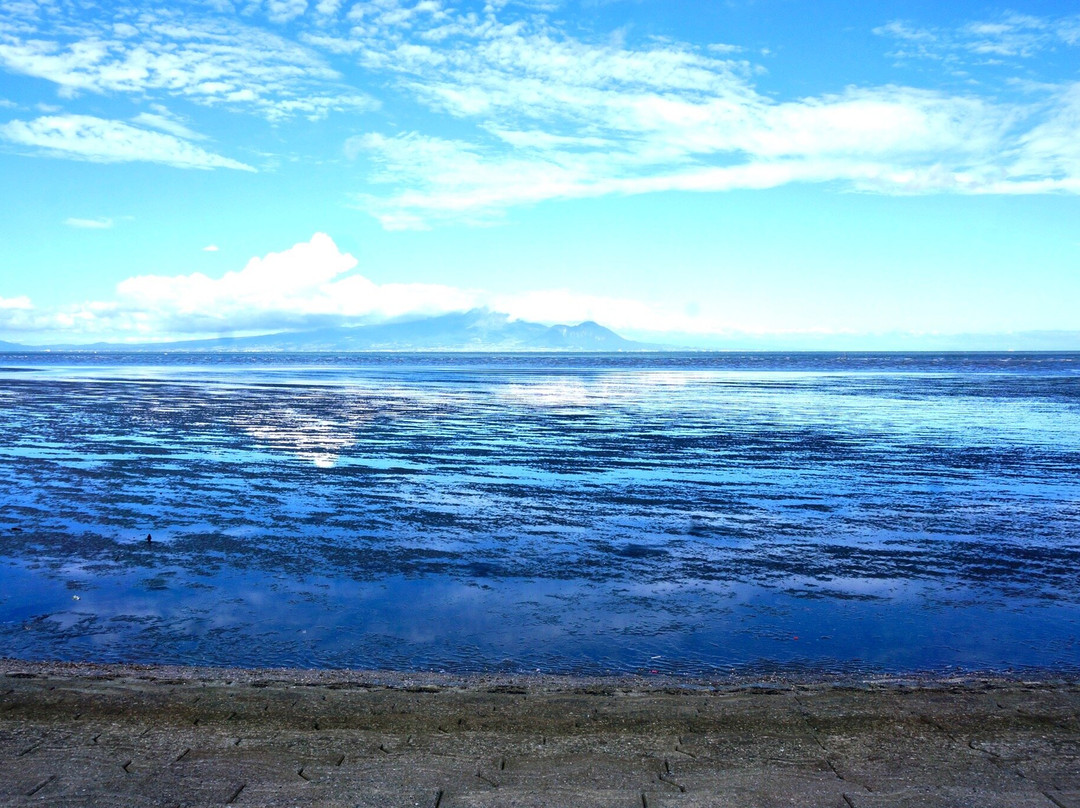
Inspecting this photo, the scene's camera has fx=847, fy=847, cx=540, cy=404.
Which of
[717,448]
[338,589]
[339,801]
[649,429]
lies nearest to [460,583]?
[338,589]

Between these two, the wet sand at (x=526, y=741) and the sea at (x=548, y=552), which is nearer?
the wet sand at (x=526, y=741)

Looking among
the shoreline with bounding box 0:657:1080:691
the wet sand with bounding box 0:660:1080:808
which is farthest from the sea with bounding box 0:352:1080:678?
the wet sand with bounding box 0:660:1080:808

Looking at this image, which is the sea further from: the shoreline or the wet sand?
the wet sand

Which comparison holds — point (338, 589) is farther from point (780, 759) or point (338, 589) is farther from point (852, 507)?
point (852, 507)

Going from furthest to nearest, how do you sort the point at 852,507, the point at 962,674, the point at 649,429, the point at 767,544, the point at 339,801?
1. the point at 649,429
2. the point at 852,507
3. the point at 767,544
4. the point at 962,674
5. the point at 339,801

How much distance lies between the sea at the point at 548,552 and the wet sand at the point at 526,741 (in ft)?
4.21

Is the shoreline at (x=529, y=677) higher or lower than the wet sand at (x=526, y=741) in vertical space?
lower

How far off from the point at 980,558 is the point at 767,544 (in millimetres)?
3640

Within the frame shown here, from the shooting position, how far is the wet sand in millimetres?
6727

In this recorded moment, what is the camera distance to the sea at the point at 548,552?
10938 mm

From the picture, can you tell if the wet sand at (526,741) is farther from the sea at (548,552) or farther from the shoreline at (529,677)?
the sea at (548,552)

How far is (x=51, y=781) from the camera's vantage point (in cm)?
684

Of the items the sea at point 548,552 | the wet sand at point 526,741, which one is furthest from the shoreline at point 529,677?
the sea at point 548,552

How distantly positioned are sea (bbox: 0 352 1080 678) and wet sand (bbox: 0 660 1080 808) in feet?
4.21
